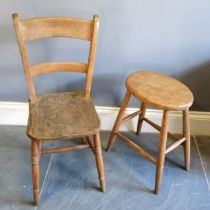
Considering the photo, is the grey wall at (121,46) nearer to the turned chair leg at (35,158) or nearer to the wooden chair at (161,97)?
the wooden chair at (161,97)

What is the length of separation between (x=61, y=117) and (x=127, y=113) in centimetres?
60

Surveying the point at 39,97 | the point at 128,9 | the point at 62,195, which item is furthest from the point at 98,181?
the point at 128,9

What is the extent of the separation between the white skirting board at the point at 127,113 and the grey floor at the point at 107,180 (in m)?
0.10

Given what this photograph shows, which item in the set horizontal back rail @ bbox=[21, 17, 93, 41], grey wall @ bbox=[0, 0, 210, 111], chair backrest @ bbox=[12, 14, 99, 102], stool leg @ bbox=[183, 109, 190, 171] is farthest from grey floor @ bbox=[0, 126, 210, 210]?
horizontal back rail @ bbox=[21, 17, 93, 41]

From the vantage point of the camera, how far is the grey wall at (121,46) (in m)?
1.56

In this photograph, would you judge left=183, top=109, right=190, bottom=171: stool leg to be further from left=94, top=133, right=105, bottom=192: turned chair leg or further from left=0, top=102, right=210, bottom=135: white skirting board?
left=94, top=133, right=105, bottom=192: turned chair leg

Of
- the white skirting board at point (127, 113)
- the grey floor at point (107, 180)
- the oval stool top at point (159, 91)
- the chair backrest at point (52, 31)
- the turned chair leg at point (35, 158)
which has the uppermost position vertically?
the chair backrest at point (52, 31)

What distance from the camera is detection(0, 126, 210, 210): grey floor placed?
1.47 metres

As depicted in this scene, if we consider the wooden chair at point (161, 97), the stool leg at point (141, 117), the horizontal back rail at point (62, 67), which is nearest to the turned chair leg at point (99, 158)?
the wooden chair at point (161, 97)

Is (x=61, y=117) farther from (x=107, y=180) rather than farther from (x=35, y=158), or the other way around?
(x=107, y=180)

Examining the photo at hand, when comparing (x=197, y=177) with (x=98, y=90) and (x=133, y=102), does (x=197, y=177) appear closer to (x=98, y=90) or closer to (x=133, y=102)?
(x=133, y=102)

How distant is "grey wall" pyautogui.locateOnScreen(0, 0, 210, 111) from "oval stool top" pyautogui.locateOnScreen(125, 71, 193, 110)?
163 mm

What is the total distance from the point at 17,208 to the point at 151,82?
0.88 metres

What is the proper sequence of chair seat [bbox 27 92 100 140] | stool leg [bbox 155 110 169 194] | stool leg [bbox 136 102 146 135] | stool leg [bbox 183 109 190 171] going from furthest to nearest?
stool leg [bbox 136 102 146 135] < stool leg [bbox 183 109 190 171] < stool leg [bbox 155 110 169 194] < chair seat [bbox 27 92 100 140]
